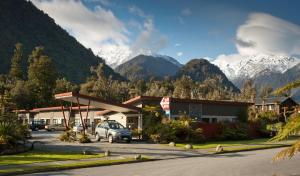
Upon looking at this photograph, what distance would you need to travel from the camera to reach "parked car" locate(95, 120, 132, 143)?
35.8 metres

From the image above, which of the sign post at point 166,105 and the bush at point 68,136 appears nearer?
the bush at point 68,136

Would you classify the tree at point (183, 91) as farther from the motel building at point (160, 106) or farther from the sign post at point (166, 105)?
the sign post at point (166, 105)

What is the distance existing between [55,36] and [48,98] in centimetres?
7633

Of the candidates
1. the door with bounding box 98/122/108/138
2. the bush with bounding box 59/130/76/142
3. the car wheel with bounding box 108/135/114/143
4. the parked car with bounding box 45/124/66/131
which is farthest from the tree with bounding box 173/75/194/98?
the car wheel with bounding box 108/135/114/143

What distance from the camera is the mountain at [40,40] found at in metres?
142

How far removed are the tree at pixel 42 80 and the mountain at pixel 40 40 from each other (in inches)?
1039

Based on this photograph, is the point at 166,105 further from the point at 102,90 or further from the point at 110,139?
the point at 102,90

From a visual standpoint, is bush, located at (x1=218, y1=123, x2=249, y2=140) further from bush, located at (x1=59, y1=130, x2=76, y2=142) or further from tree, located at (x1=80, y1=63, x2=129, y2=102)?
tree, located at (x1=80, y1=63, x2=129, y2=102)

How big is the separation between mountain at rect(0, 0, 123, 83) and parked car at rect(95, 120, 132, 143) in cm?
9433

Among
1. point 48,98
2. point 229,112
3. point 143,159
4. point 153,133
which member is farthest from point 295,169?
point 48,98

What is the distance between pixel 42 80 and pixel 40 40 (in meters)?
64.4

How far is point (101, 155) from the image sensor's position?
25422 millimetres

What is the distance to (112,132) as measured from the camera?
36219 mm

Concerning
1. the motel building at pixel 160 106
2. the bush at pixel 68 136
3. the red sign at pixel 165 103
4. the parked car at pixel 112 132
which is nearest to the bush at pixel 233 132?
the motel building at pixel 160 106
